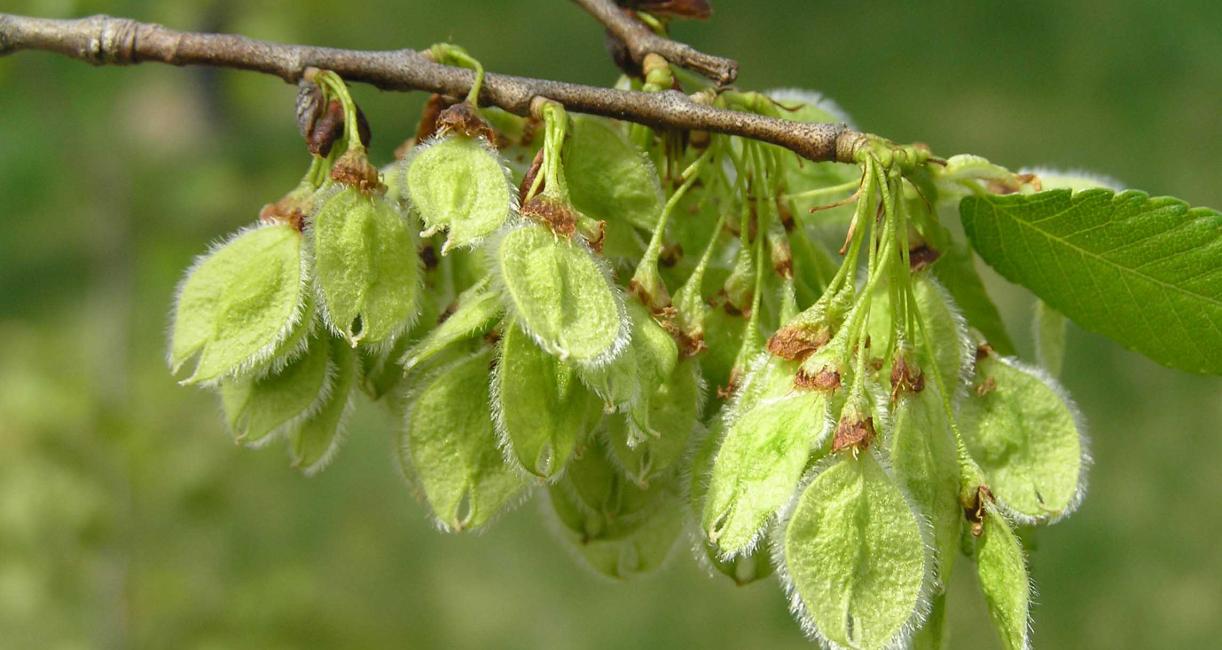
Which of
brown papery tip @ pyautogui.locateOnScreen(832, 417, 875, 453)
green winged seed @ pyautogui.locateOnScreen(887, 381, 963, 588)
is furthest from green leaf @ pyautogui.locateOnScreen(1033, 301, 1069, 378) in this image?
brown papery tip @ pyautogui.locateOnScreen(832, 417, 875, 453)

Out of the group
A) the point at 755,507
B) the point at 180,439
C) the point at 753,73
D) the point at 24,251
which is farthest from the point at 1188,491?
the point at 24,251

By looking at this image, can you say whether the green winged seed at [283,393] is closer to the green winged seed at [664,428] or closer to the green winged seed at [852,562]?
the green winged seed at [664,428]

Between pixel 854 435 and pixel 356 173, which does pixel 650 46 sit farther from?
pixel 854 435

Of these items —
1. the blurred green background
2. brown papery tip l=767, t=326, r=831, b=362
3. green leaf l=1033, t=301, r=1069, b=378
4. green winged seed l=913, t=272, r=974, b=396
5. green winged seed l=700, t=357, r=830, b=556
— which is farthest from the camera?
the blurred green background

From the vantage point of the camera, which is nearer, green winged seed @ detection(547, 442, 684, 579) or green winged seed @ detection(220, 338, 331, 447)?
green winged seed @ detection(220, 338, 331, 447)

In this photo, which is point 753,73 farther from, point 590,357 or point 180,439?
point 590,357

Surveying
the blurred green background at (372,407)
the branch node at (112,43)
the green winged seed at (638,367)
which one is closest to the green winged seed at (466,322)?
the green winged seed at (638,367)

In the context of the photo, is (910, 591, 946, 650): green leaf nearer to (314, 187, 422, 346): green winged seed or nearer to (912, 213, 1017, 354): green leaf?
(912, 213, 1017, 354): green leaf
